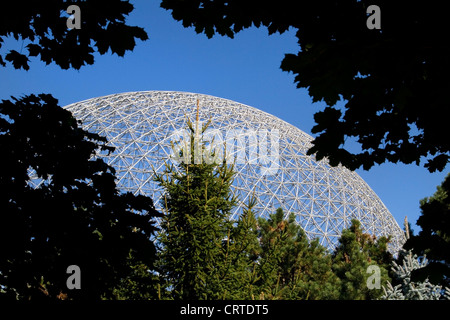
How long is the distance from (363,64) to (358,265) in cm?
1428

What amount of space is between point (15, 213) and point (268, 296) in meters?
8.40

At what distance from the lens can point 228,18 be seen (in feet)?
10.3

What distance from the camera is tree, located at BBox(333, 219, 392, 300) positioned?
1393cm

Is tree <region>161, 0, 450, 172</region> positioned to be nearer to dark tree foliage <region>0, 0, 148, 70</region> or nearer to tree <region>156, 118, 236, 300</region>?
dark tree foliage <region>0, 0, 148, 70</region>

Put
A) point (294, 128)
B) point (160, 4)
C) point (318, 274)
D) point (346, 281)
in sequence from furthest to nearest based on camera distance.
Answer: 1. point (294, 128)
2. point (318, 274)
3. point (346, 281)
4. point (160, 4)

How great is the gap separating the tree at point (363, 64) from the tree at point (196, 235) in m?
6.24

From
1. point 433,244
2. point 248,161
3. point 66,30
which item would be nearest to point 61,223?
point 66,30

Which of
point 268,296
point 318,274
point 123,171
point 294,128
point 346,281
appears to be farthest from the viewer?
point 294,128

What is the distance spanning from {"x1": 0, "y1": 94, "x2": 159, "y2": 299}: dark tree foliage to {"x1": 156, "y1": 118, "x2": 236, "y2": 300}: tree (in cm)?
587

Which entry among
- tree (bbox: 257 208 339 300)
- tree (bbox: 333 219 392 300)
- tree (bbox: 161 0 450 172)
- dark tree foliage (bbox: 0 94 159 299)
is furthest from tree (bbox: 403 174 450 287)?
tree (bbox: 333 219 392 300)

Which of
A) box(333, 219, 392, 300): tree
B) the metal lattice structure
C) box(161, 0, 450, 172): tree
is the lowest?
box(333, 219, 392, 300): tree

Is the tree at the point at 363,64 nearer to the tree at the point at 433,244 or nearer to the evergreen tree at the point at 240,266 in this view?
the tree at the point at 433,244
